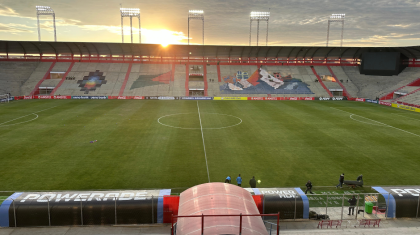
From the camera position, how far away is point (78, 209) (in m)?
12.9

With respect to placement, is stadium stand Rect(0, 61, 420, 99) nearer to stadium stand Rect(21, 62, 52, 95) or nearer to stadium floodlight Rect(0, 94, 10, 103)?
stadium stand Rect(21, 62, 52, 95)

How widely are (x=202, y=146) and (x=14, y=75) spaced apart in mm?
63377

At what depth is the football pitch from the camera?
63.9 feet

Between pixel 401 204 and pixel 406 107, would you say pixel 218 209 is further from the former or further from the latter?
pixel 406 107

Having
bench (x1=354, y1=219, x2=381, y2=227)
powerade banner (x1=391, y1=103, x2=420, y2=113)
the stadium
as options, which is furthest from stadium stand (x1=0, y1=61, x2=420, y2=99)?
bench (x1=354, y1=219, x2=381, y2=227)

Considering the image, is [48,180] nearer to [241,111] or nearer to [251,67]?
[241,111]

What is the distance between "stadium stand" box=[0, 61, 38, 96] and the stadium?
1.34ft

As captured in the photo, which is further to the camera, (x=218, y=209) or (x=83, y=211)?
(x=83, y=211)

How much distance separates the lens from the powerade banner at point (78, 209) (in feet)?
41.7

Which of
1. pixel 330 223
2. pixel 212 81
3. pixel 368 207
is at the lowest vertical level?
pixel 330 223

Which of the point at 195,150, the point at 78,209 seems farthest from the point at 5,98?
the point at 78,209

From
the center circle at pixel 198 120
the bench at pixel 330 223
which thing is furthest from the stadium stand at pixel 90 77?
the bench at pixel 330 223

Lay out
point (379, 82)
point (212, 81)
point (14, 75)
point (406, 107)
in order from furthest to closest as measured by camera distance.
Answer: point (212, 81)
point (379, 82)
point (14, 75)
point (406, 107)

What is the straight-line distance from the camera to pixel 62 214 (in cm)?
1282
